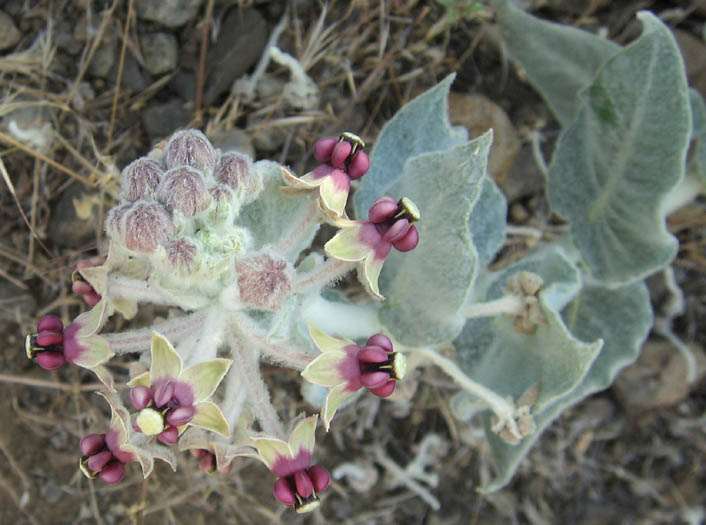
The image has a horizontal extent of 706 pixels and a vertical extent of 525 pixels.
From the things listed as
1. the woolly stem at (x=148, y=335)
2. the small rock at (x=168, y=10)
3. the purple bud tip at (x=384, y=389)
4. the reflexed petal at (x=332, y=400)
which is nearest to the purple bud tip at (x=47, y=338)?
the woolly stem at (x=148, y=335)

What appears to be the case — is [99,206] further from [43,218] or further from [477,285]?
[477,285]

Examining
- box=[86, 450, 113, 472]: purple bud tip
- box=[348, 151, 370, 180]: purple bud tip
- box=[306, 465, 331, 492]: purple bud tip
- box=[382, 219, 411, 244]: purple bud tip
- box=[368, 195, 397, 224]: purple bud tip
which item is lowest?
box=[86, 450, 113, 472]: purple bud tip

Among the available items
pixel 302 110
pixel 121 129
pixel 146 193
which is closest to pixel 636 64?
pixel 302 110

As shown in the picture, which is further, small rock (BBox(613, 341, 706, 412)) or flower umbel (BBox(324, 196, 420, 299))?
small rock (BBox(613, 341, 706, 412))

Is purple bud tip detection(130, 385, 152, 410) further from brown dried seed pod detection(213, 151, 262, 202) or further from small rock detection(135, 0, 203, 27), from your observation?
small rock detection(135, 0, 203, 27)

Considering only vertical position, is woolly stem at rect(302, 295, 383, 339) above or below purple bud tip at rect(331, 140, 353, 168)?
below

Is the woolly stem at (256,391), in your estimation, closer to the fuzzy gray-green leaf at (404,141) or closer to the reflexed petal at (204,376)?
the reflexed petal at (204,376)

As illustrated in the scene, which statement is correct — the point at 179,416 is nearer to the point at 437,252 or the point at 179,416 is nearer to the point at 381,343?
the point at 381,343

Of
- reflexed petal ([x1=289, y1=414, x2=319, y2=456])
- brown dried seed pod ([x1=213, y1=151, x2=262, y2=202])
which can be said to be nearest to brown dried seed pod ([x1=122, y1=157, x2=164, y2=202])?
brown dried seed pod ([x1=213, y1=151, x2=262, y2=202])
